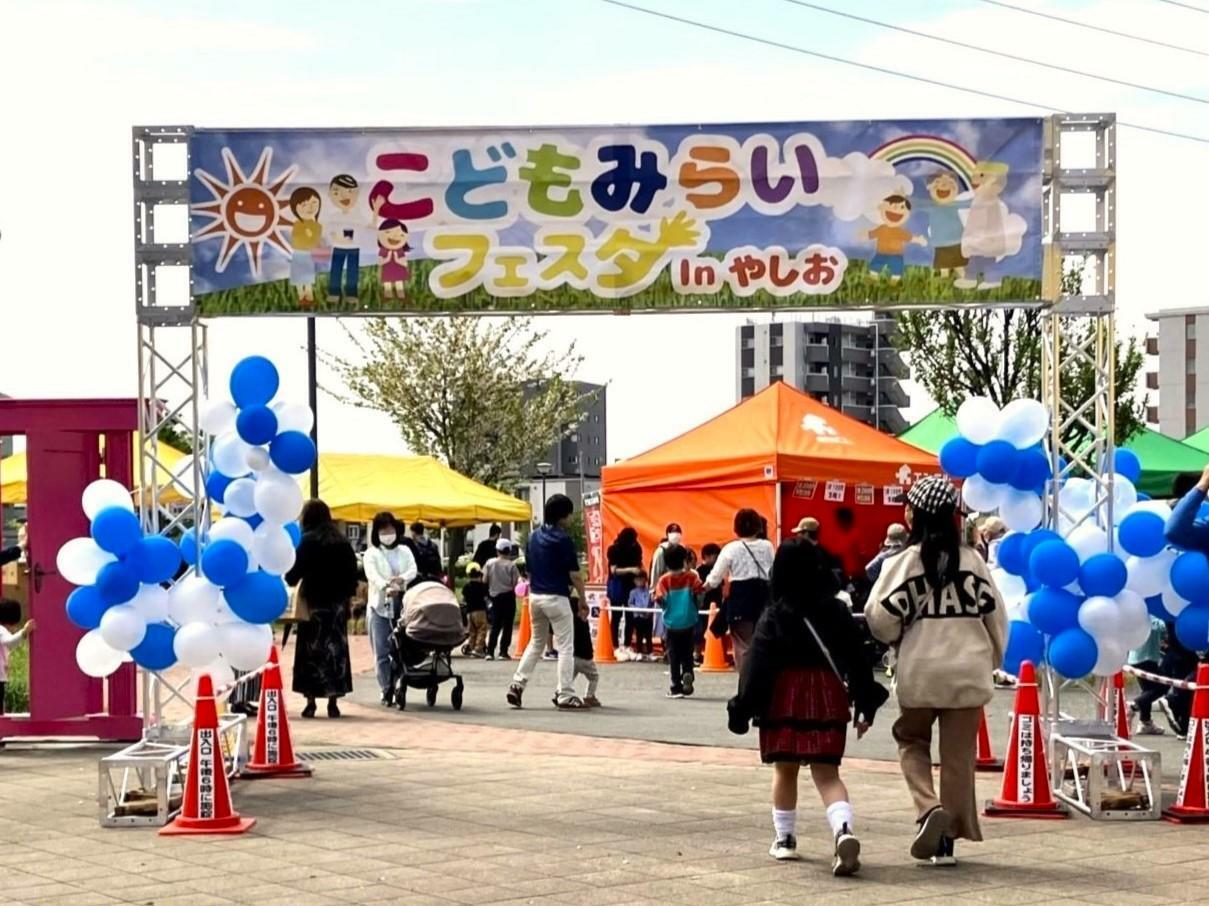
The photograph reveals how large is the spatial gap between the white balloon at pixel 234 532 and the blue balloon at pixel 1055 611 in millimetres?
4667

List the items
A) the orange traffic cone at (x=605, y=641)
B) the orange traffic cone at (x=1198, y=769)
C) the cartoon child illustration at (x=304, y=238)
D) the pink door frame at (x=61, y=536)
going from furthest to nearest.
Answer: the orange traffic cone at (x=605, y=641) → the pink door frame at (x=61, y=536) → the cartoon child illustration at (x=304, y=238) → the orange traffic cone at (x=1198, y=769)

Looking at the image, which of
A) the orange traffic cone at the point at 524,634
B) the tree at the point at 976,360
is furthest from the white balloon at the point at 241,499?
the tree at the point at 976,360

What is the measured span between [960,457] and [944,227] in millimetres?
1542

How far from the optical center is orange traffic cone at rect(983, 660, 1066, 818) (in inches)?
401

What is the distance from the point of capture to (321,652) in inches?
619

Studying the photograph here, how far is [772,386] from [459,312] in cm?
1469

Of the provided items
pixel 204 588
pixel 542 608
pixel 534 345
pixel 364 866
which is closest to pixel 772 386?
pixel 542 608

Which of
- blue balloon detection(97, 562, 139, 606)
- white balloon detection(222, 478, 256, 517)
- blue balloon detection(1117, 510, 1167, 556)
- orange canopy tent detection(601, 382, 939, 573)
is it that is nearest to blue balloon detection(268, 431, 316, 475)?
white balloon detection(222, 478, 256, 517)

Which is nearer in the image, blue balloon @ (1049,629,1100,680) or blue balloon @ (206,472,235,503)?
blue balloon @ (1049,629,1100,680)

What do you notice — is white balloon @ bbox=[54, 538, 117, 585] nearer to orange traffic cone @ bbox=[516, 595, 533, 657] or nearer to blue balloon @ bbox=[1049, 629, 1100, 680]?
blue balloon @ bbox=[1049, 629, 1100, 680]

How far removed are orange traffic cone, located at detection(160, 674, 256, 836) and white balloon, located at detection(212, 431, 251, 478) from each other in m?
1.74

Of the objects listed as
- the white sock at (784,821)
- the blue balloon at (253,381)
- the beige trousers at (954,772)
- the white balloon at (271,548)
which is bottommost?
the white sock at (784,821)

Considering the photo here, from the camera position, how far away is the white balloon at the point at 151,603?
1042 cm

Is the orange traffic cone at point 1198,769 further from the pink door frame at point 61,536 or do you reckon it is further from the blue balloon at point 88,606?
the pink door frame at point 61,536
